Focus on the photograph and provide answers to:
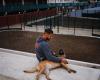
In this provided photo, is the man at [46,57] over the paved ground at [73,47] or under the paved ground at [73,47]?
over

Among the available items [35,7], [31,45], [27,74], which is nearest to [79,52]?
[31,45]

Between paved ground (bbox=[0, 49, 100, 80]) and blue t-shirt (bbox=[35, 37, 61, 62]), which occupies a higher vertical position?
blue t-shirt (bbox=[35, 37, 61, 62])

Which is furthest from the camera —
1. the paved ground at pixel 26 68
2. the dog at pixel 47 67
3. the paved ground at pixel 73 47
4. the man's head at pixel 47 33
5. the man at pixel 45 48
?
the paved ground at pixel 73 47

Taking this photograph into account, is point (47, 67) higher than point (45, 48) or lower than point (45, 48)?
lower

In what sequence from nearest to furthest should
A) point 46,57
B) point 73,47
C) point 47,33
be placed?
point 47,33 < point 46,57 < point 73,47

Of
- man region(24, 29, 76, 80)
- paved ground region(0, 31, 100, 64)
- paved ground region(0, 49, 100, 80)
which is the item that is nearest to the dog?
man region(24, 29, 76, 80)

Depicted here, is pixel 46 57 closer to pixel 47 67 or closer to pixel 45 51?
pixel 45 51

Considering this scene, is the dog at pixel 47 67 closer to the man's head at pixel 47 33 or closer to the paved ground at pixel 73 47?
the man's head at pixel 47 33

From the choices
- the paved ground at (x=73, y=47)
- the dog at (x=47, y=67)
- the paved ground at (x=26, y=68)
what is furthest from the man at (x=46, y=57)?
the paved ground at (x=73, y=47)

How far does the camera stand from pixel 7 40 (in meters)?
16.0

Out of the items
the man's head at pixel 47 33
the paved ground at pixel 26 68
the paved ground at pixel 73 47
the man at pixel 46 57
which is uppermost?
the man's head at pixel 47 33

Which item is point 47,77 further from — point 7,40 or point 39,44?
point 7,40

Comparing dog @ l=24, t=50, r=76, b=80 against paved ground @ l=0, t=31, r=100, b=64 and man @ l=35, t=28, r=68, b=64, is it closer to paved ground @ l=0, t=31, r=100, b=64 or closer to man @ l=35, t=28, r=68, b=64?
man @ l=35, t=28, r=68, b=64

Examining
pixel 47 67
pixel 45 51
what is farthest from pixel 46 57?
pixel 47 67
